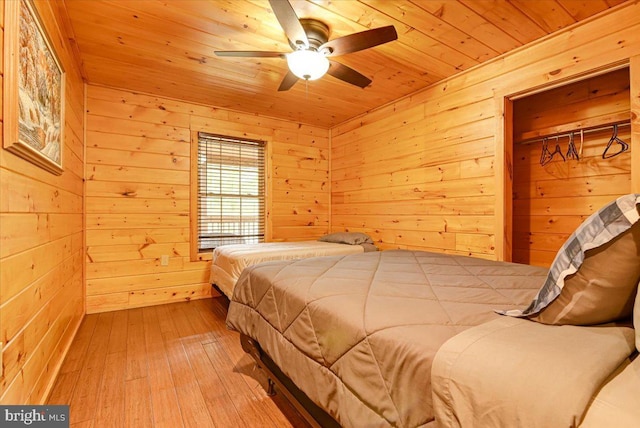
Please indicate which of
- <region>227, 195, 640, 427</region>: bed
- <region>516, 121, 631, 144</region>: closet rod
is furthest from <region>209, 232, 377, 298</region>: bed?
<region>516, 121, 631, 144</region>: closet rod

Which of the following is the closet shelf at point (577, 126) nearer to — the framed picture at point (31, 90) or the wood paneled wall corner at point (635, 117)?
the wood paneled wall corner at point (635, 117)

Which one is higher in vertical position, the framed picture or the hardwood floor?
the framed picture

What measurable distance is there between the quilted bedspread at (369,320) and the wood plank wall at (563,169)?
129cm

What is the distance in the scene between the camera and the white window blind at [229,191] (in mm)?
3656

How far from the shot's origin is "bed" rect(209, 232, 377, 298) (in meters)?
2.70

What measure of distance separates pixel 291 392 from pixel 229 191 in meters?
2.90

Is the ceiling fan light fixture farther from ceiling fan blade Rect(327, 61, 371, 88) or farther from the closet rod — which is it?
the closet rod

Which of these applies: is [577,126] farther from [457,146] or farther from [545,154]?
[457,146]

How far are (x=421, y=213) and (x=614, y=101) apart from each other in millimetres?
1685

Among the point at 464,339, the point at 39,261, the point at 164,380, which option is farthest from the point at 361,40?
the point at 164,380

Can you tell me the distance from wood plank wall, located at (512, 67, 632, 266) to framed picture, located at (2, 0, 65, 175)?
330 cm

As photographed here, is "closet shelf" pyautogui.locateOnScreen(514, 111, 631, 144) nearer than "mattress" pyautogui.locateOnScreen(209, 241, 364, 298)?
Yes

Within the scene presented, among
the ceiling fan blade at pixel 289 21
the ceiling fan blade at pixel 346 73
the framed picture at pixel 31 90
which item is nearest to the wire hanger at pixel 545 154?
the ceiling fan blade at pixel 346 73

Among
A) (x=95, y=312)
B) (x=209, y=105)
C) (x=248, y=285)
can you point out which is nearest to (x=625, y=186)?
(x=248, y=285)
